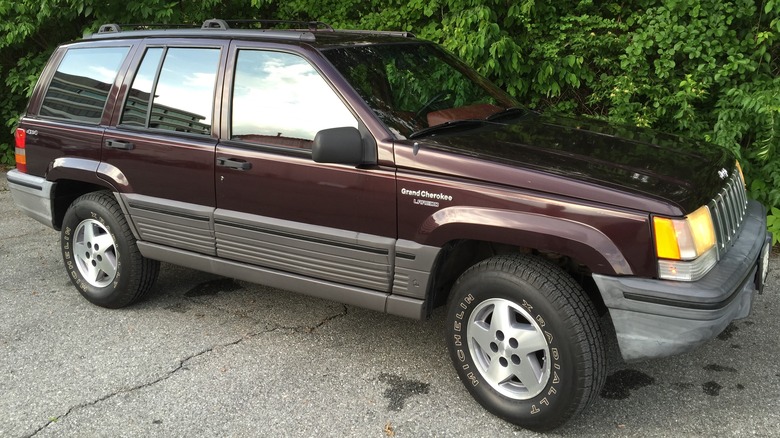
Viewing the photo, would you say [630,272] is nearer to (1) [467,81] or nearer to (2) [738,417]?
(2) [738,417]

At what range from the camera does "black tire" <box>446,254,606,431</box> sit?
3039 millimetres

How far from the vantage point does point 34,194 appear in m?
4.88

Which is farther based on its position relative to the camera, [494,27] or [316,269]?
[494,27]

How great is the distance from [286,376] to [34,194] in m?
2.44

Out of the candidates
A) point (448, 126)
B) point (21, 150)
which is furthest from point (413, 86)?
point (21, 150)

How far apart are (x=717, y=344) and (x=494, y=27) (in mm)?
3378

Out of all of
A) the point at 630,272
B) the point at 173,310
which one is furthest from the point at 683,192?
the point at 173,310

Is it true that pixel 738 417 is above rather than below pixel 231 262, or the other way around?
below

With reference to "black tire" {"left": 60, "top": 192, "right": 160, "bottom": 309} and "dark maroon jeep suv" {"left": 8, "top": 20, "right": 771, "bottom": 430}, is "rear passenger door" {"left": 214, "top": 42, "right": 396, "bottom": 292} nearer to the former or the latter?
"dark maroon jeep suv" {"left": 8, "top": 20, "right": 771, "bottom": 430}

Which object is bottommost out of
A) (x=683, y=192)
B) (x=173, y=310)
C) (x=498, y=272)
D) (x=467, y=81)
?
(x=173, y=310)

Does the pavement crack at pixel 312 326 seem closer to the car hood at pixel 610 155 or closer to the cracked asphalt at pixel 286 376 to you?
the cracked asphalt at pixel 286 376

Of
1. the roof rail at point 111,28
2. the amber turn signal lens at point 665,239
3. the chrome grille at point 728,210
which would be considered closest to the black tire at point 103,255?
the roof rail at point 111,28

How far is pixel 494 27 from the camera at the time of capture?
619 centimetres

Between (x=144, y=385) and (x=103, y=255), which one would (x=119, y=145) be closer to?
(x=103, y=255)
